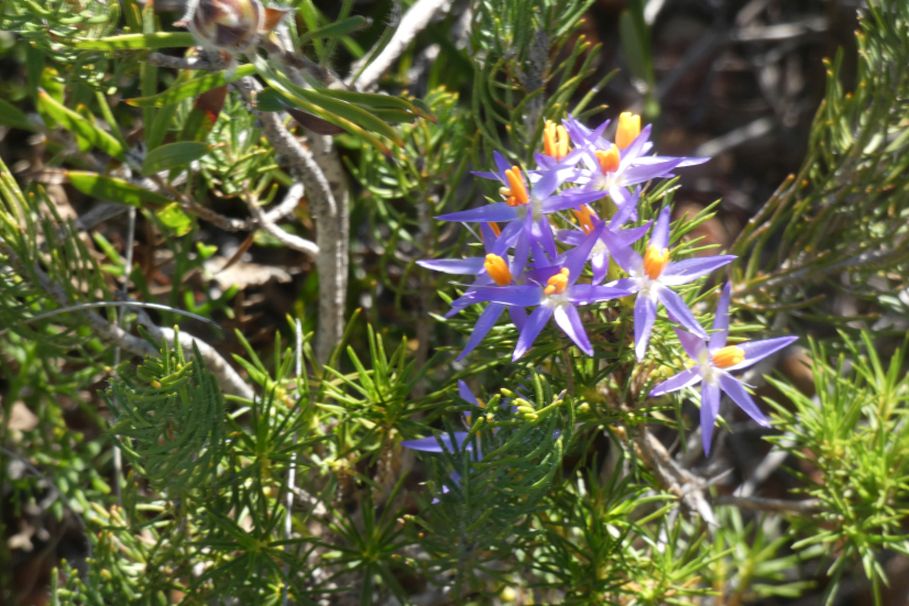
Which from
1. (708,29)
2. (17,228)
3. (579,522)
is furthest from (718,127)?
(17,228)

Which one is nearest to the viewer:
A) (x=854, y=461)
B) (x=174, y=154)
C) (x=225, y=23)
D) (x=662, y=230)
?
(x=225, y=23)

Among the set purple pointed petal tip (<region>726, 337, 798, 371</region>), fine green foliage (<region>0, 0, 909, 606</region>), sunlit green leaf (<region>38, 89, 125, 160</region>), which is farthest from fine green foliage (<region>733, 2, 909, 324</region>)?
sunlit green leaf (<region>38, 89, 125, 160</region>)

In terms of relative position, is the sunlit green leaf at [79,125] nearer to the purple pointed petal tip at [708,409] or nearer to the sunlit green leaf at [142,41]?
the sunlit green leaf at [142,41]

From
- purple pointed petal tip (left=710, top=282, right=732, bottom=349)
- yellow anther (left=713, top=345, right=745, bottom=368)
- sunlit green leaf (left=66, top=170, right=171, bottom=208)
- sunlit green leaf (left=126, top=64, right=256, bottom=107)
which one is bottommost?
sunlit green leaf (left=66, top=170, right=171, bottom=208)

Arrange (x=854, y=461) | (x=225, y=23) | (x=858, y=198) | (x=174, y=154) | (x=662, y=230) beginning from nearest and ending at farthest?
(x=225, y=23)
(x=662, y=230)
(x=174, y=154)
(x=854, y=461)
(x=858, y=198)

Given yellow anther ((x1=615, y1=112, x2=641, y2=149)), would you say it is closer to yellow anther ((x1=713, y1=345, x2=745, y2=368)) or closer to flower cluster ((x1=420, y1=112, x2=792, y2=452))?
flower cluster ((x1=420, y1=112, x2=792, y2=452))

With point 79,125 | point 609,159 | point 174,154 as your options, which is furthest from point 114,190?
point 609,159

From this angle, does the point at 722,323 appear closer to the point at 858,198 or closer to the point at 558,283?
the point at 558,283
